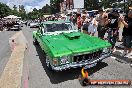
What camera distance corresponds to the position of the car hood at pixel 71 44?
24.6ft

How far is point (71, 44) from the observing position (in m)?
8.27

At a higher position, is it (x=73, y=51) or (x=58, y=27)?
(x=58, y=27)

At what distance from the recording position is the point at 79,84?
23.0 feet

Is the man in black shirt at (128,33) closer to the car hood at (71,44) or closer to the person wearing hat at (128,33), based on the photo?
the person wearing hat at (128,33)

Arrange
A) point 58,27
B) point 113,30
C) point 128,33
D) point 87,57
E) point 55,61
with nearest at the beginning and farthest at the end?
point 55,61
point 87,57
point 128,33
point 58,27
point 113,30

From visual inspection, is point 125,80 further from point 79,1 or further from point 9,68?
point 79,1

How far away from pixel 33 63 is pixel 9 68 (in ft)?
3.91

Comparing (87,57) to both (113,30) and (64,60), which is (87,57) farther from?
(113,30)

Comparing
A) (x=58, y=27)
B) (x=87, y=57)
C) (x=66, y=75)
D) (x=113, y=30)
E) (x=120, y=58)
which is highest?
(x=58, y=27)

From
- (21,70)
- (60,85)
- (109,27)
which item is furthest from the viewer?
(109,27)

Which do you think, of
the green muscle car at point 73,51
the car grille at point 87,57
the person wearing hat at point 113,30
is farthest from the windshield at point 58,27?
the car grille at point 87,57

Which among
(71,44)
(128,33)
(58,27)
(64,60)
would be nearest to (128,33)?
(128,33)

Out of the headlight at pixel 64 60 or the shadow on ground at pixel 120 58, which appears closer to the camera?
the headlight at pixel 64 60

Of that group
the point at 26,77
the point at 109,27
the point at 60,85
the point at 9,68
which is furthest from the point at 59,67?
the point at 109,27
